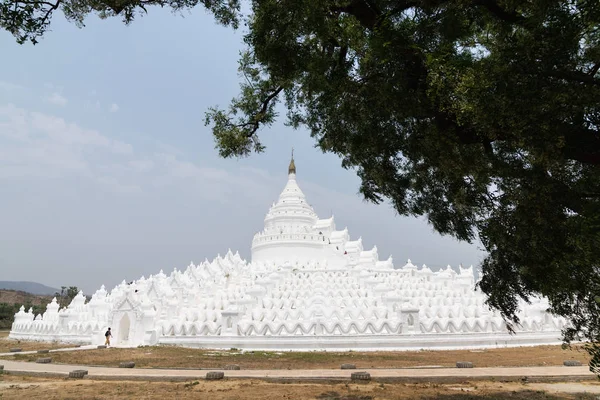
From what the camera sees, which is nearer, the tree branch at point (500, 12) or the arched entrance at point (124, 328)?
the tree branch at point (500, 12)

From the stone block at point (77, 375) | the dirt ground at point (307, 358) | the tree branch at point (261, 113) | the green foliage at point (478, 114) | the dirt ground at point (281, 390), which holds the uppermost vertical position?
the tree branch at point (261, 113)

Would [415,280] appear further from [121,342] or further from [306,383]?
[306,383]

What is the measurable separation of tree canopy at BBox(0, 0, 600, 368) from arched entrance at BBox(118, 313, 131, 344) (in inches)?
887

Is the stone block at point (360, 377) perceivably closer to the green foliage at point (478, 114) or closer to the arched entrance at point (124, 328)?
the green foliage at point (478, 114)

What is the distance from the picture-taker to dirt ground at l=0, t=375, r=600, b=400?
1226 cm

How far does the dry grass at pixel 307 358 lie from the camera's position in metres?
19.7

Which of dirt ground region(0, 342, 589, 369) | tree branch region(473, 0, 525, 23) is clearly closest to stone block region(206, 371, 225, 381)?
dirt ground region(0, 342, 589, 369)

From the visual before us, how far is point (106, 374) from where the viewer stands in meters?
15.7

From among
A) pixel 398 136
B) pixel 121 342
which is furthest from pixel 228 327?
pixel 398 136

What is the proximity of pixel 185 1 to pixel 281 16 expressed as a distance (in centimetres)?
248

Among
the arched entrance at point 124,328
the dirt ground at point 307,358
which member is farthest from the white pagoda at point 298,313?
the dirt ground at point 307,358

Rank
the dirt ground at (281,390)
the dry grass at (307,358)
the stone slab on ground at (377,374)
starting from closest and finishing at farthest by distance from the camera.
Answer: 1. the dirt ground at (281,390)
2. the stone slab on ground at (377,374)
3. the dry grass at (307,358)

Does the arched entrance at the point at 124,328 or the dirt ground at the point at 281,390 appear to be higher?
the arched entrance at the point at 124,328

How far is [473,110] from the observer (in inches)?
308
